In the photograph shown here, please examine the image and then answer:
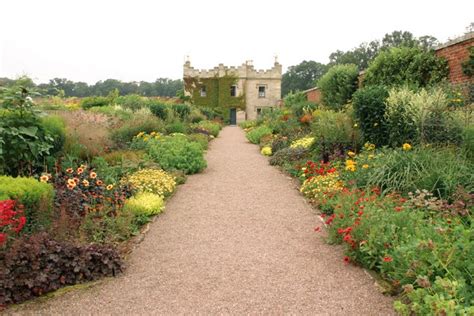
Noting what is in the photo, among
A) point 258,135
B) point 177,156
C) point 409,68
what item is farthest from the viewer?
point 258,135

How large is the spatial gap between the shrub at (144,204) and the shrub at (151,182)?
1.05 feet

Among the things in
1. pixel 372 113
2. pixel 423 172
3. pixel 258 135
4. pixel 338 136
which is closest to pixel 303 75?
pixel 258 135

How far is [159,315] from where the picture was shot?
3.08m

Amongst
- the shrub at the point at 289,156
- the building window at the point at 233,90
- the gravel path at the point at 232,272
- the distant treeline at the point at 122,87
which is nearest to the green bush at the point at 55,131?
the gravel path at the point at 232,272

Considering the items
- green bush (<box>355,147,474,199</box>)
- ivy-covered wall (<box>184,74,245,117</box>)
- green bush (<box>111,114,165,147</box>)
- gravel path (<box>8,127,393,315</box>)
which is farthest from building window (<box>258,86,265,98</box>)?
gravel path (<box>8,127,393,315</box>)

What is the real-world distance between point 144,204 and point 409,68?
24.8 ft

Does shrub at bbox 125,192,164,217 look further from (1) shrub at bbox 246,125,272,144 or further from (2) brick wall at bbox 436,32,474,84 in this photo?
(1) shrub at bbox 246,125,272,144

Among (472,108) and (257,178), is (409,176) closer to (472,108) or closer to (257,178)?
(472,108)

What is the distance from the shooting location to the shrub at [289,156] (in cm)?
980

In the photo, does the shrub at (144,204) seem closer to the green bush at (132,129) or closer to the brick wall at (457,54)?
the green bush at (132,129)

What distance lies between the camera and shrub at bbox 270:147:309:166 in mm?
9805

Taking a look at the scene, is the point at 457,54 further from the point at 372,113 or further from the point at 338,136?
the point at 338,136

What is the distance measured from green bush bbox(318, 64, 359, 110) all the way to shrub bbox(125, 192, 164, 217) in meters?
10.1

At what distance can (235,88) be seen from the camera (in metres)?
34.9
